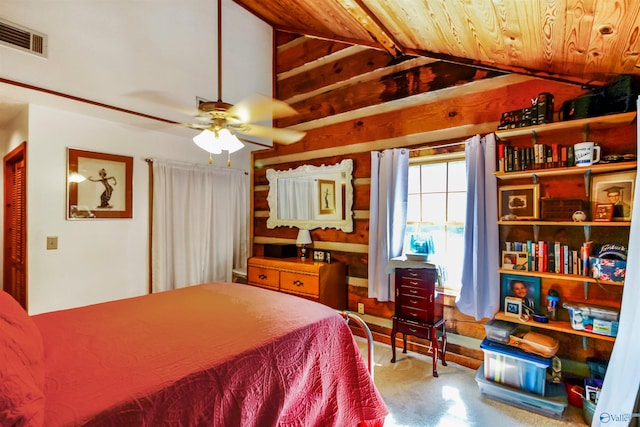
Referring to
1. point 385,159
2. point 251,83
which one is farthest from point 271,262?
point 251,83

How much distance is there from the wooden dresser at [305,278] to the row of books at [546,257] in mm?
1647

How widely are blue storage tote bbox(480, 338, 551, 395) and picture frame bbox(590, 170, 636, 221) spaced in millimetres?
1103

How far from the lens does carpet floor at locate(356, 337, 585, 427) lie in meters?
2.09

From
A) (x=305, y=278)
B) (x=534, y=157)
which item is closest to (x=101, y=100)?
(x=305, y=278)

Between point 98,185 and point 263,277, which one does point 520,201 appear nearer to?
point 263,277

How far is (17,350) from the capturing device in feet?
3.39

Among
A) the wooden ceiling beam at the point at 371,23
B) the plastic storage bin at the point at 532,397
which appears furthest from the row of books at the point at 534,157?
the plastic storage bin at the point at 532,397

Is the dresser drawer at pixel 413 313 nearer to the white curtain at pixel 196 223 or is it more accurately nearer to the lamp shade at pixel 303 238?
the lamp shade at pixel 303 238

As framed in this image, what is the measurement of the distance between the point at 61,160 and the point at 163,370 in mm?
2675

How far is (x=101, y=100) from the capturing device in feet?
8.92

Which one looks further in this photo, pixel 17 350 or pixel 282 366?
pixel 282 366

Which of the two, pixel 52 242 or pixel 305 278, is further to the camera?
pixel 305 278

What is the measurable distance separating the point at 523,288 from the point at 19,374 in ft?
9.75

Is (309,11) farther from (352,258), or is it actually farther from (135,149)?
(352,258)
